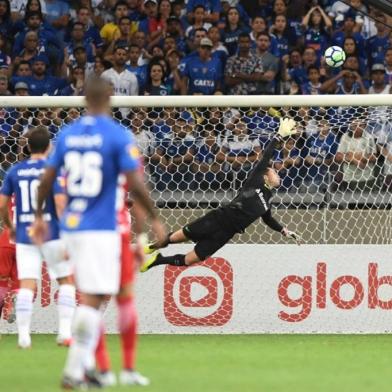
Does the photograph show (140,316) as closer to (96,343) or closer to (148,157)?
(148,157)

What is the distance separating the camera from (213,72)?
15875mm

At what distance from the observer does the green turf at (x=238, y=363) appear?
7773mm

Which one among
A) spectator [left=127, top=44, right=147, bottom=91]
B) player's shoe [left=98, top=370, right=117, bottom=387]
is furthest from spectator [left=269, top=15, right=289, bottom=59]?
player's shoe [left=98, top=370, right=117, bottom=387]

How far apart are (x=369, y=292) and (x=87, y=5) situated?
6.68m

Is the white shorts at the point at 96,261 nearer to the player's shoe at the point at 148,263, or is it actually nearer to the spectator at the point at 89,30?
the player's shoe at the point at 148,263

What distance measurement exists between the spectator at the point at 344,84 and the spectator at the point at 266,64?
675mm

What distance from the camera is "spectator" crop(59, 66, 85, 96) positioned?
15.9 metres

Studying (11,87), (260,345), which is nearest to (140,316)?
(260,345)

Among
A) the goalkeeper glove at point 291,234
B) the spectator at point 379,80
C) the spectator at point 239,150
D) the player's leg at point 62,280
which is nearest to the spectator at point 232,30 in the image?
the spectator at point 379,80

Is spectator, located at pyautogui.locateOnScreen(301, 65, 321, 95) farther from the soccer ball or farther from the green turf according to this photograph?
the green turf

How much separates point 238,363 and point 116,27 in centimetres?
860

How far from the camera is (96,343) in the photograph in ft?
23.7

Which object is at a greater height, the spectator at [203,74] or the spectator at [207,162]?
the spectator at [203,74]

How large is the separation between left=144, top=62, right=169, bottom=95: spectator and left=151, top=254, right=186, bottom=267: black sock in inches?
143
